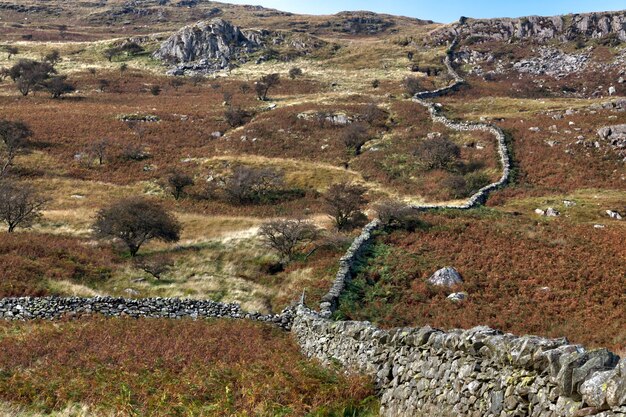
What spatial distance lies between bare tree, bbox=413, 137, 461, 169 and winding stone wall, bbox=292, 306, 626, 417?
136 feet

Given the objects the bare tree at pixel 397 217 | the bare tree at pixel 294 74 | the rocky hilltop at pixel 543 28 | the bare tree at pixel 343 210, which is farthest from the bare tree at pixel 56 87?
the rocky hilltop at pixel 543 28

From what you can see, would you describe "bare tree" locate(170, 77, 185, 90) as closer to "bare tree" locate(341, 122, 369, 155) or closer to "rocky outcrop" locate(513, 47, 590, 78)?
"bare tree" locate(341, 122, 369, 155)

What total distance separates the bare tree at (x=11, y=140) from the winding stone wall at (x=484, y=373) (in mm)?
54501

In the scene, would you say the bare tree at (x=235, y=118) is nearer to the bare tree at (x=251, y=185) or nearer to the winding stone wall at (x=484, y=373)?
the bare tree at (x=251, y=185)

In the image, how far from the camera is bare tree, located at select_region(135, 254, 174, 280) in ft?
88.1

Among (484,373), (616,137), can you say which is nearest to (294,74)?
(616,137)

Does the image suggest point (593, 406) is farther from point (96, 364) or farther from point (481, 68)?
point (481, 68)

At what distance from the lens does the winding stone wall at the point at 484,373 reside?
18.3ft

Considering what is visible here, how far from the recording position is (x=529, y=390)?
21.0 feet

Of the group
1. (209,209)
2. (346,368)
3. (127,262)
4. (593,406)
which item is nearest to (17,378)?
(346,368)

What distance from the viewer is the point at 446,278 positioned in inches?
882

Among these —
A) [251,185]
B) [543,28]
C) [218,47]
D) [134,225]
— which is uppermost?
[543,28]

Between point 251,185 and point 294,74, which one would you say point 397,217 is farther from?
point 294,74

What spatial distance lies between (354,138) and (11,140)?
43.8m
